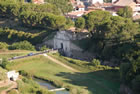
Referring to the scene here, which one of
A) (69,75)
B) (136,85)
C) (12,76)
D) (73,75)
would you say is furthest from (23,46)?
(136,85)

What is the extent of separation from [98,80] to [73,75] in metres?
3.53

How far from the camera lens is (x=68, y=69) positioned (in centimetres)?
4041

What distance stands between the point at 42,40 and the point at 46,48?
14.2 feet

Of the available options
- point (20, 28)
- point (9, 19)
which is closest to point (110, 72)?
point (20, 28)

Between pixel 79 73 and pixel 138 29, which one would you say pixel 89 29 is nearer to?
pixel 138 29

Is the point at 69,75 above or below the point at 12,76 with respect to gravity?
below

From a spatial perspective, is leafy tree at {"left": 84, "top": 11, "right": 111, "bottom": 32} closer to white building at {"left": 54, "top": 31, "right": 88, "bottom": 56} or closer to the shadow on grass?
white building at {"left": 54, "top": 31, "right": 88, "bottom": 56}

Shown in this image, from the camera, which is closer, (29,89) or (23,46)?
(29,89)

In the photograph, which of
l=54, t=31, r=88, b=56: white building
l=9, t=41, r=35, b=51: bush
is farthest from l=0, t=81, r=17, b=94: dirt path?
l=9, t=41, r=35, b=51: bush

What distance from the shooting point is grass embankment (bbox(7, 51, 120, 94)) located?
33219 mm

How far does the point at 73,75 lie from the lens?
123 feet

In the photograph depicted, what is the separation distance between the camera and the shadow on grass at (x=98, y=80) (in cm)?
3275

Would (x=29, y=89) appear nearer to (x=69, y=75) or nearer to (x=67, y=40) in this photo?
(x=69, y=75)

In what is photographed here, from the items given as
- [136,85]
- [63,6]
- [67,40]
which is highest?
[63,6]
